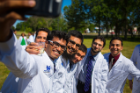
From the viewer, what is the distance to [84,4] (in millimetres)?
39719

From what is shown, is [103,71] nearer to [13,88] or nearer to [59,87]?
[59,87]

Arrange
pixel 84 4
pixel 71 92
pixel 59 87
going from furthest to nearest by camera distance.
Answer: pixel 84 4 < pixel 71 92 < pixel 59 87

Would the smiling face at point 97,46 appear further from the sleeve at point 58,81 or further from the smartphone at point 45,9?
the smartphone at point 45,9

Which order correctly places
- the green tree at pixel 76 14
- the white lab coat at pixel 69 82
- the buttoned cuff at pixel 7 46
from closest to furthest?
the buttoned cuff at pixel 7 46 < the white lab coat at pixel 69 82 < the green tree at pixel 76 14

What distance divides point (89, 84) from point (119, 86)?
0.73 meters

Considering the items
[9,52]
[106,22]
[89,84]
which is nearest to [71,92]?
[89,84]

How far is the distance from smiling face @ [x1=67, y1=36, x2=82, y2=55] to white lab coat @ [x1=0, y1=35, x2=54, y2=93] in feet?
2.38

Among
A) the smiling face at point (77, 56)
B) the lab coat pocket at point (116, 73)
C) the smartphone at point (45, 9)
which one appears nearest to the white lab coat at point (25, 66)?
the smartphone at point (45, 9)

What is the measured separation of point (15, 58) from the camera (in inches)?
35.6

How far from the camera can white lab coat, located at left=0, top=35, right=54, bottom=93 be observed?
85 centimetres

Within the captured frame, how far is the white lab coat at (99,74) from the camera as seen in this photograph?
98.5 inches

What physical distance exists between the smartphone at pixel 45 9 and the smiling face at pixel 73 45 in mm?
1642

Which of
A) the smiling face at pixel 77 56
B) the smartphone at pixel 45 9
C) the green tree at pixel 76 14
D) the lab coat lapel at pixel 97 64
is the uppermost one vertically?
the green tree at pixel 76 14

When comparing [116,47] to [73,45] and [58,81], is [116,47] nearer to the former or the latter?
[73,45]
